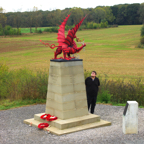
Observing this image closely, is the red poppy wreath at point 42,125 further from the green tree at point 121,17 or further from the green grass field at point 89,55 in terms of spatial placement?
the green tree at point 121,17

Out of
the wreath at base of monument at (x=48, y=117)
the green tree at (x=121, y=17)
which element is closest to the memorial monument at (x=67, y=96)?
the wreath at base of monument at (x=48, y=117)

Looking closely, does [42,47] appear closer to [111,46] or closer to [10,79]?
[111,46]

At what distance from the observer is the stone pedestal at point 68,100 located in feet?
31.0

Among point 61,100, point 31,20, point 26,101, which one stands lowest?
point 26,101

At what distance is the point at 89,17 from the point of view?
90.2 metres

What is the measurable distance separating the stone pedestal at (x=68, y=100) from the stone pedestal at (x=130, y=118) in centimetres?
129

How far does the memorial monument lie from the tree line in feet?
180

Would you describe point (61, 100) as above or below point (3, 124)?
above

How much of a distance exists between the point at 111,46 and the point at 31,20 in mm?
34464

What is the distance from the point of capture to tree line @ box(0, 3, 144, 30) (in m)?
72.3

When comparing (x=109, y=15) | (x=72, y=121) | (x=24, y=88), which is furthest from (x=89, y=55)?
(x=109, y=15)

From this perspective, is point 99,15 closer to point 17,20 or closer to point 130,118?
point 17,20

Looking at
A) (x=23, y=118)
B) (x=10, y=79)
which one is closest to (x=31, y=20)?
(x=10, y=79)

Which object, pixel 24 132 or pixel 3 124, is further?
pixel 3 124
